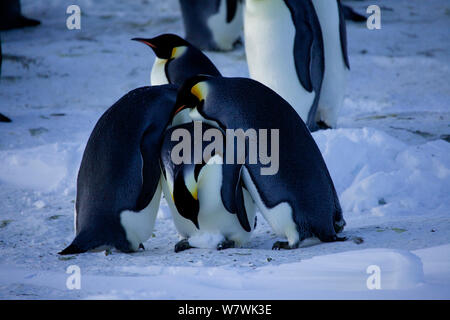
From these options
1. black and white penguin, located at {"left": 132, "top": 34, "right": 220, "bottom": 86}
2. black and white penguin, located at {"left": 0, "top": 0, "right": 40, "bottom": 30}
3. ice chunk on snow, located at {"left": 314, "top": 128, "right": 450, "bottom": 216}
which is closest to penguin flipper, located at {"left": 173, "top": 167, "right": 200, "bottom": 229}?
ice chunk on snow, located at {"left": 314, "top": 128, "right": 450, "bottom": 216}

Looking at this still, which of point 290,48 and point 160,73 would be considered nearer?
point 160,73

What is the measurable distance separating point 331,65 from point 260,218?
1550mm

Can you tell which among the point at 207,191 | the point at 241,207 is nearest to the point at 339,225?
the point at 241,207

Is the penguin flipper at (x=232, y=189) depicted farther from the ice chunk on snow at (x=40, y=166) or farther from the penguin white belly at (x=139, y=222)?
the ice chunk on snow at (x=40, y=166)

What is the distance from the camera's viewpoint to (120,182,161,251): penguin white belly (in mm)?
2754

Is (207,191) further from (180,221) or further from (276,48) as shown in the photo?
(276,48)

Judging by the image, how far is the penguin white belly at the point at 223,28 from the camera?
7539mm

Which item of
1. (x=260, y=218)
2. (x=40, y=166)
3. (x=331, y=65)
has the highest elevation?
(x=331, y=65)

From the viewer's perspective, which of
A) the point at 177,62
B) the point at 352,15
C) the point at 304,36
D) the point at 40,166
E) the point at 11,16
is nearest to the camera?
the point at 177,62

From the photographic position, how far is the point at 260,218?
11.3ft

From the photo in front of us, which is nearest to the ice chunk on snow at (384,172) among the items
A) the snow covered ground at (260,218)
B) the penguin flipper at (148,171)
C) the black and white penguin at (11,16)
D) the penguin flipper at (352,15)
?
the snow covered ground at (260,218)

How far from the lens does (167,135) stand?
9.04 feet

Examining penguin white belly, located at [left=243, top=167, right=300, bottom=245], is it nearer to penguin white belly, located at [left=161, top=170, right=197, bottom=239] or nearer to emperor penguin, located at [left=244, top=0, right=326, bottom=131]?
penguin white belly, located at [left=161, top=170, right=197, bottom=239]

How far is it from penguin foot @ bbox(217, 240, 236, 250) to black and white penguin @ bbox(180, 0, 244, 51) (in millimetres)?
5014
